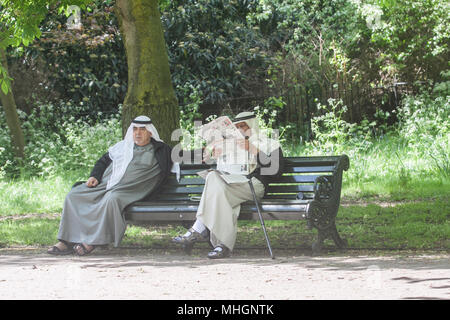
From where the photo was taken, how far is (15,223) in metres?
9.28

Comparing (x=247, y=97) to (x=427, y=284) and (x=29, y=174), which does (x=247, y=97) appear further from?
(x=427, y=284)

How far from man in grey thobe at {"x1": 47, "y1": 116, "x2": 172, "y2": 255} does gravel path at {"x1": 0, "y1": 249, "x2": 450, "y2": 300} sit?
0.26 meters

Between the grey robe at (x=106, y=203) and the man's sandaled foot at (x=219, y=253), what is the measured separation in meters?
1.08

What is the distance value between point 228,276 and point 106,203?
214 cm

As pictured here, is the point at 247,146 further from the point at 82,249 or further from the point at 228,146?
the point at 82,249

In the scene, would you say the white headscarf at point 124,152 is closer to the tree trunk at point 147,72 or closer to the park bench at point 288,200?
the park bench at point 288,200

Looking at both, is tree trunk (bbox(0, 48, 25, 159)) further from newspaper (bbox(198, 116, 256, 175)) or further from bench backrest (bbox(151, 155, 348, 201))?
newspaper (bbox(198, 116, 256, 175))

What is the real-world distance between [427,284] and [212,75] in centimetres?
1070

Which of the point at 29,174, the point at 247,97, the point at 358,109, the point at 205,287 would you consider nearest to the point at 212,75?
the point at 247,97

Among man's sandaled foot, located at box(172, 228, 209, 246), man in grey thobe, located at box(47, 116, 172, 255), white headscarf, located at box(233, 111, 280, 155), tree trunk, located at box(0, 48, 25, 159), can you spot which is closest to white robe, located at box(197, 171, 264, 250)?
man's sandaled foot, located at box(172, 228, 209, 246)

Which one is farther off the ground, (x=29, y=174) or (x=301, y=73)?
(x=301, y=73)

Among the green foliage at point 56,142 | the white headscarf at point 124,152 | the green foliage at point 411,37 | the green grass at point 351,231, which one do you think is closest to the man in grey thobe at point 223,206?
the green grass at point 351,231

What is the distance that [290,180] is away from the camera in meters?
7.39

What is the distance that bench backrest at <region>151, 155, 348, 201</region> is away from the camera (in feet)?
24.0
